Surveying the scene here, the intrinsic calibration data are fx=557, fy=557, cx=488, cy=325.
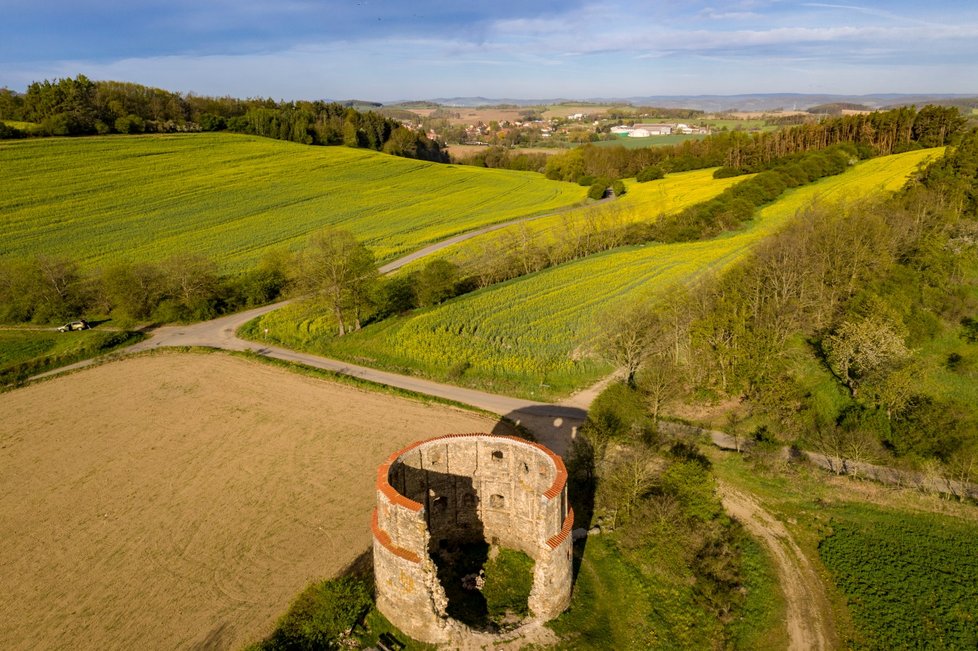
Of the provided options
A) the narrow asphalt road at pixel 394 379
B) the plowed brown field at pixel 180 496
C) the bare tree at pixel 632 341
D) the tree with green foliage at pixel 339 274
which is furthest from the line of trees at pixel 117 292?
the bare tree at pixel 632 341

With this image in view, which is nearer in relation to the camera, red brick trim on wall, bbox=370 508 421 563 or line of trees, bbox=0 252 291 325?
red brick trim on wall, bbox=370 508 421 563

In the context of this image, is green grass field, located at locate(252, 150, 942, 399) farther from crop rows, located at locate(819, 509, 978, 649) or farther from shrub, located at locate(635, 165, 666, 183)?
shrub, located at locate(635, 165, 666, 183)

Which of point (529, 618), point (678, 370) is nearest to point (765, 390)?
point (678, 370)

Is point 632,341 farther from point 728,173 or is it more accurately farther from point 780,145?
point 780,145

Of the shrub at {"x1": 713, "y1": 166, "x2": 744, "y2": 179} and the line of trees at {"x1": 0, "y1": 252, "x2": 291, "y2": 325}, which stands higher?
the shrub at {"x1": 713, "y1": 166, "x2": 744, "y2": 179}

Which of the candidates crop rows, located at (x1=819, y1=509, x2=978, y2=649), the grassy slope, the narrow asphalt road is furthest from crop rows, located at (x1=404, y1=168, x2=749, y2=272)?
crop rows, located at (x1=819, y1=509, x2=978, y2=649)

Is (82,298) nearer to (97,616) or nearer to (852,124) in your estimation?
(97,616)

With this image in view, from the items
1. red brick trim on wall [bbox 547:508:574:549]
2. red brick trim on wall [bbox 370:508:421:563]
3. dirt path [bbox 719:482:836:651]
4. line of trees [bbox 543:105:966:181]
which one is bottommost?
dirt path [bbox 719:482:836:651]
